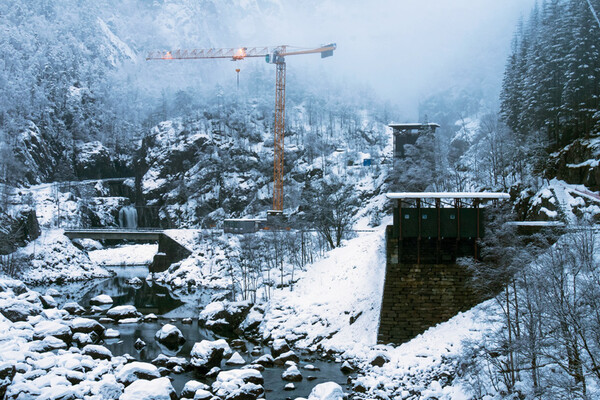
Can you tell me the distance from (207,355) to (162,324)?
48.6 feet

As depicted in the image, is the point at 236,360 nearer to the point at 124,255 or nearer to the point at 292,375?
the point at 292,375

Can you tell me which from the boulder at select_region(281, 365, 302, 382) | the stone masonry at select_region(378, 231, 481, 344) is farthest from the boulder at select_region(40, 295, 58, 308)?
the stone masonry at select_region(378, 231, 481, 344)

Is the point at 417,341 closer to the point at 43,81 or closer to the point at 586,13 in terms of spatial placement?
the point at 586,13

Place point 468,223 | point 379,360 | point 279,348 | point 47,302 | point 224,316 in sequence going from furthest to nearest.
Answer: point 47,302
point 224,316
point 279,348
point 468,223
point 379,360

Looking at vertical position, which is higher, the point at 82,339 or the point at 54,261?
the point at 54,261

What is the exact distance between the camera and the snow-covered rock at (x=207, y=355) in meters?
28.9

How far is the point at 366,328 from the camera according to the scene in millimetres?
30922

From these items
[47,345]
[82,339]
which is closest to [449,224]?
[82,339]

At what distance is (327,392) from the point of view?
2322 centimetres

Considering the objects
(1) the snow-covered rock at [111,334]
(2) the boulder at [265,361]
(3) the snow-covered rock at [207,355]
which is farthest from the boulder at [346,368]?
(1) the snow-covered rock at [111,334]

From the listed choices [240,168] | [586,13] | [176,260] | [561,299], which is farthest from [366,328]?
[240,168]

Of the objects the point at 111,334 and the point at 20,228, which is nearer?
the point at 111,334

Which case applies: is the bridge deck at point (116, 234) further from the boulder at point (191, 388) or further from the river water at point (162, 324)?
the boulder at point (191, 388)

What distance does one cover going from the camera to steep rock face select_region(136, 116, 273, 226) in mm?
122125
